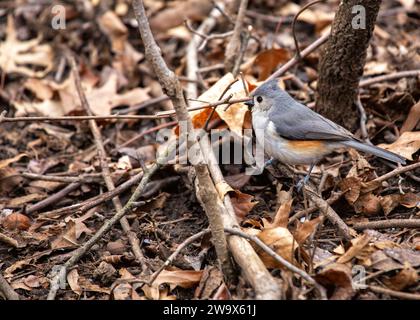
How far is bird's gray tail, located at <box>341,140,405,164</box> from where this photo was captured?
3703 mm

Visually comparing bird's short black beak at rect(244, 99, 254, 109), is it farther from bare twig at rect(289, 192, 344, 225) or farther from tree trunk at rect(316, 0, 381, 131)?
bare twig at rect(289, 192, 344, 225)

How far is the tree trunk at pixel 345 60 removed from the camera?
160 inches

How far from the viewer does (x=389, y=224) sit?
3535 mm

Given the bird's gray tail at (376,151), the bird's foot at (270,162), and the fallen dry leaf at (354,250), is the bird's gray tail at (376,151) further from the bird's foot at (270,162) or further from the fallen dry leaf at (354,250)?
the fallen dry leaf at (354,250)

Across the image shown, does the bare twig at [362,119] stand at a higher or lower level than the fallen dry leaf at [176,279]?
higher

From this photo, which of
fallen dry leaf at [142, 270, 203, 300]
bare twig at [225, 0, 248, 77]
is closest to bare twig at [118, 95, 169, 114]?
bare twig at [225, 0, 248, 77]

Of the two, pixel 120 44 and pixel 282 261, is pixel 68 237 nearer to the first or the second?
pixel 282 261

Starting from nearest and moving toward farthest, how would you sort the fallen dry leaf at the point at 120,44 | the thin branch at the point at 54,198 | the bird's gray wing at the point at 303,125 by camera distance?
1. the bird's gray wing at the point at 303,125
2. the thin branch at the point at 54,198
3. the fallen dry leaf at the point at 120,44

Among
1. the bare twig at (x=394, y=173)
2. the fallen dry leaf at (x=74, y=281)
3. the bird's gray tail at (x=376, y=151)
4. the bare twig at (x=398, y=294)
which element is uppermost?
the bird's gray tail at (x=376, y=151)

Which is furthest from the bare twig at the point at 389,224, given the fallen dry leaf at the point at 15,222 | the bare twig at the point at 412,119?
the fallen dry leaf at the point at 15,222

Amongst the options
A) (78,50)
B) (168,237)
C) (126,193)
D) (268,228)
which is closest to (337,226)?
(268,228)

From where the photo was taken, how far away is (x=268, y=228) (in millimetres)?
3338

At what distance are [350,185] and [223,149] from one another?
1.18 metres

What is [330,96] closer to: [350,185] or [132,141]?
[350,185]
